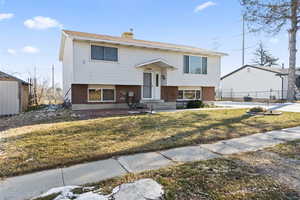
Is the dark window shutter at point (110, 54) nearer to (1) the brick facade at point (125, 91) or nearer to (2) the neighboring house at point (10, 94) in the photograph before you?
(1) the brick facade at point (125, 91)

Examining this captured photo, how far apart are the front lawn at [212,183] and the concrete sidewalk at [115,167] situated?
0.32m

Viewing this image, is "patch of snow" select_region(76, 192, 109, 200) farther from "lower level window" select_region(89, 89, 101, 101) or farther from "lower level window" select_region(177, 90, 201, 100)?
"lower level window" select_region(177, 90, 201, 100)

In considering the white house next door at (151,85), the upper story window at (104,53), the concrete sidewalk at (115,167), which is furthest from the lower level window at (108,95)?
the concrete sidewalk at (115,167)

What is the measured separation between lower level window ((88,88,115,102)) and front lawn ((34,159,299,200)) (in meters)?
10.1

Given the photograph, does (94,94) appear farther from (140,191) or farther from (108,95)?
(140,191)

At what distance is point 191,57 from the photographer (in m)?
15.1

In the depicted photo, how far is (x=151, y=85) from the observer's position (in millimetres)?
14133

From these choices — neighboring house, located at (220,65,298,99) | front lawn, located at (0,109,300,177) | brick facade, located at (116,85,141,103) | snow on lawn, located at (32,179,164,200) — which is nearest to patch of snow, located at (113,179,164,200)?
snow on lawn, located at (32,179,164,200)

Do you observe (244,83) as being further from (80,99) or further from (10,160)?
(10,160)

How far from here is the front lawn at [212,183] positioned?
2479 millimetres

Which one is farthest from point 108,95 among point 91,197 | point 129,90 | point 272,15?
point 272,15

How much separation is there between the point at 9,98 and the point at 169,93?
11.1m

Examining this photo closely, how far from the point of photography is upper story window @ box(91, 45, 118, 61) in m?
11.5

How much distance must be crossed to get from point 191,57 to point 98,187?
46.0 ft
